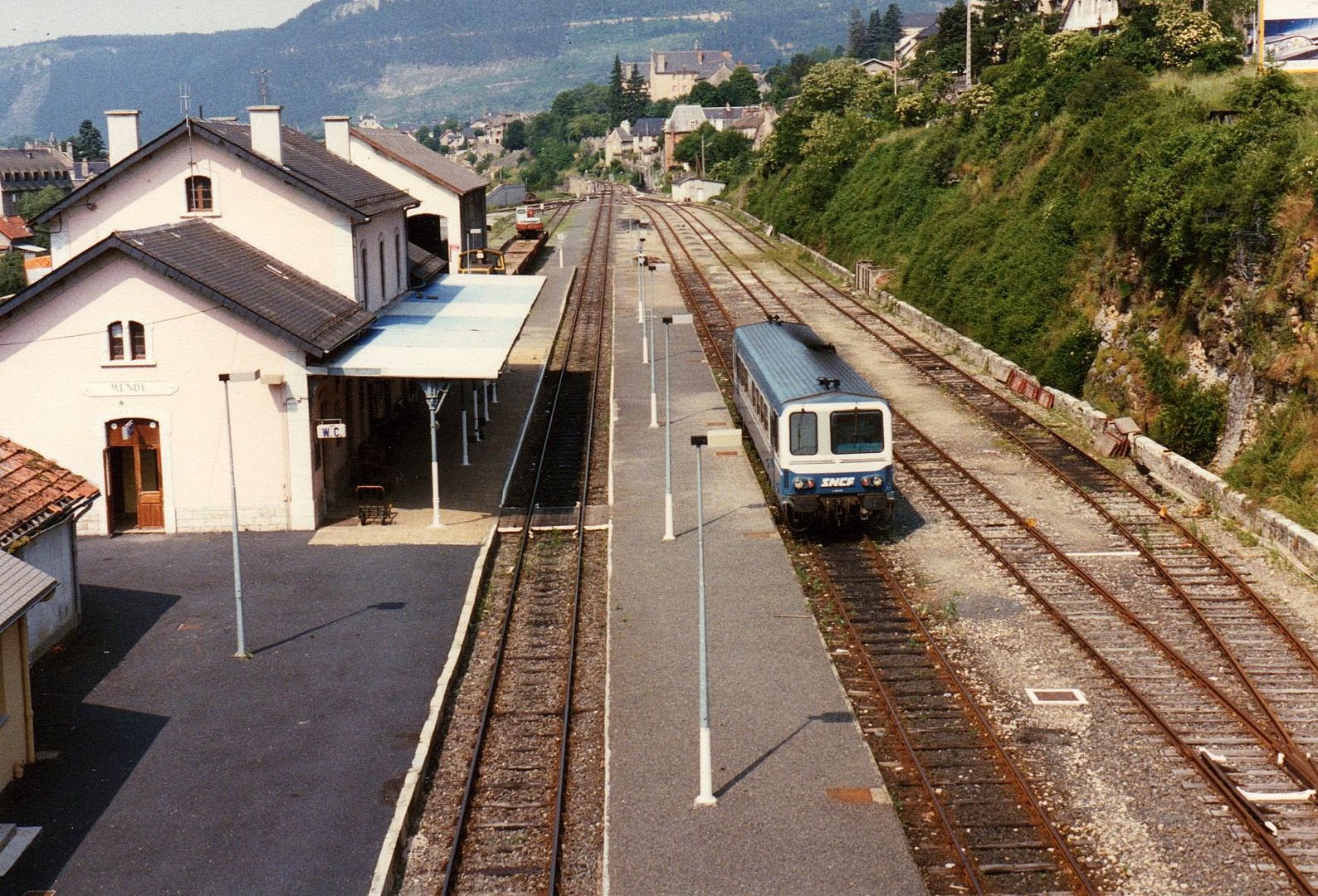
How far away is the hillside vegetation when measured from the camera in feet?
82.4

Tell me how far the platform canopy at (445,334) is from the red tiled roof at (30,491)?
524 centimetres

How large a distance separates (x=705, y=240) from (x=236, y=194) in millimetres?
50725

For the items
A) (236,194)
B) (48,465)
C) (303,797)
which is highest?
(236,194)

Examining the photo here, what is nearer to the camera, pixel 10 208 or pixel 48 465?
pixel 48 465

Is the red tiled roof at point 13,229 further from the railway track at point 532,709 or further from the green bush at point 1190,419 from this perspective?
Answer: the green bush at point 1190,419

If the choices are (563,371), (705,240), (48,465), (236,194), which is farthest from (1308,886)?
(705,240)

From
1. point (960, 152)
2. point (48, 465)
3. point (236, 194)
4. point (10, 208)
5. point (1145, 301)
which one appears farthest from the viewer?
point (10, 208)

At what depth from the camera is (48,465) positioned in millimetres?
19984

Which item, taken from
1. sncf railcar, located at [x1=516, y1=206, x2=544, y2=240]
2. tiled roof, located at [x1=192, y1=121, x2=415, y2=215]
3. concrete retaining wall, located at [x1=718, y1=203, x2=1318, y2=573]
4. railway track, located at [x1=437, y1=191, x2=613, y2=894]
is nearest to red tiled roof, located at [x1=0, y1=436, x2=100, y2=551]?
railway track, located at [x1=437, y1=191, x2=613, y2=894]

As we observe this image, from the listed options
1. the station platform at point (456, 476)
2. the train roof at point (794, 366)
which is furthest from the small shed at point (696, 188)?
the train roof at point (794, 366)

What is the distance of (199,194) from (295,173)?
7.43ft

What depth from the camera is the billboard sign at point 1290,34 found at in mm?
33188

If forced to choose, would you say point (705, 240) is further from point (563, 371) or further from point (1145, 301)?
point (1145, 301)

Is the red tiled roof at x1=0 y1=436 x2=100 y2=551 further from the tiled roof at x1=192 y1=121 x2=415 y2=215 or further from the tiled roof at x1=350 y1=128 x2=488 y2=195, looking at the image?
the tiled roof at x1=350 y1=128 x2=488 y2=195
